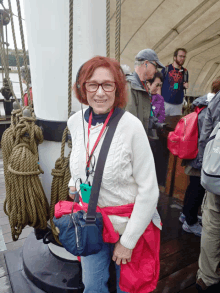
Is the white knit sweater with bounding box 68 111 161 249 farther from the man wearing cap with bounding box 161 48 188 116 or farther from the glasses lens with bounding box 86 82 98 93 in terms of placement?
the man wearing cap with bounding box 161 48 188 116

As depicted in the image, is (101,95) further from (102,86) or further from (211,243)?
(211,243)

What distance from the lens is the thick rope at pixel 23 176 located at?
1.28 meters

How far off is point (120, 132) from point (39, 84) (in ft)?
2.45

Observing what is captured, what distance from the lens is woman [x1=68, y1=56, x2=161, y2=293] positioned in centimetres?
91

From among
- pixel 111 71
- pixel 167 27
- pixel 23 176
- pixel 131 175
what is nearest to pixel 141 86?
pixel 111 71

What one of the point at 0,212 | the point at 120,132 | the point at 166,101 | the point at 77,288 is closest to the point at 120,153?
the point at 120,132

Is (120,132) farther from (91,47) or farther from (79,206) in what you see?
(91,47)

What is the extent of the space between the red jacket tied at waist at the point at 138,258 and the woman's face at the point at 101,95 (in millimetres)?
436

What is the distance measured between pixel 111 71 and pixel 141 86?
767 mm

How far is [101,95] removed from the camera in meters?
0.94

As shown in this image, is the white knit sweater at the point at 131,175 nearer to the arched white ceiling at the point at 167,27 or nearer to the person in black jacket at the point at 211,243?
the person in black jacket at the point at 211,243

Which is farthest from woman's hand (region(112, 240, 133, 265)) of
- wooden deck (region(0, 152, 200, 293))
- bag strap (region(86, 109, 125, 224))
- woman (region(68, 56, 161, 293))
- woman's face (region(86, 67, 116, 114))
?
wooden deck (region(0, 152, 200, 293))

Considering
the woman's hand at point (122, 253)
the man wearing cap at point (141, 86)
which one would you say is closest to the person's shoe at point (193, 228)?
the man wearing cap at point (141, 86)

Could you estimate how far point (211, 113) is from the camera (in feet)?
4.79
